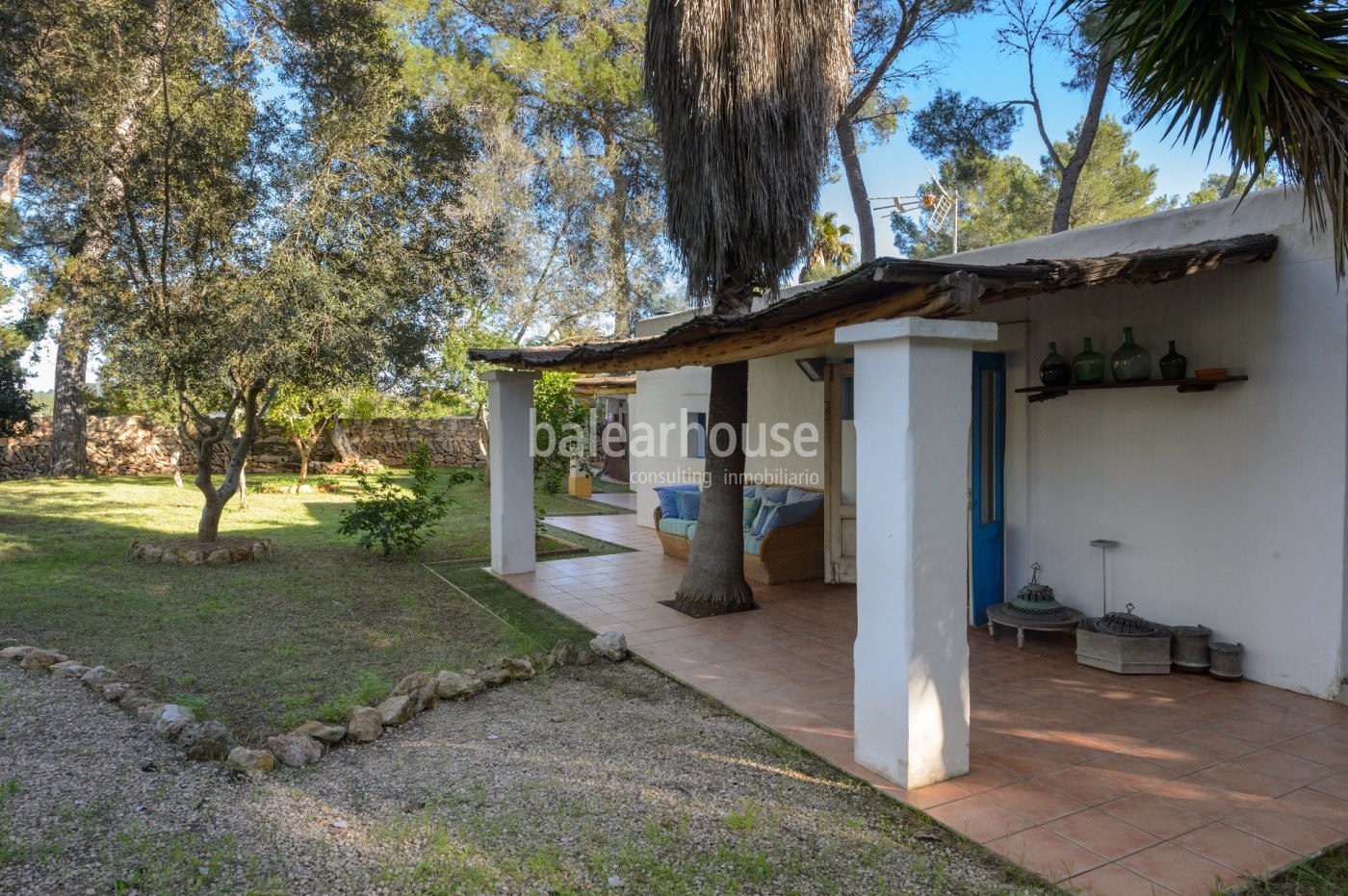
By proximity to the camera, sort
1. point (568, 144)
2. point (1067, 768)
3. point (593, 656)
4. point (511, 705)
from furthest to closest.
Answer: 1. point (568, 144)
2. point (593, 656)
3. point (511, 705)
4. point (1067, 768)

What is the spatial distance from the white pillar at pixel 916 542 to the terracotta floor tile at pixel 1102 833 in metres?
0.58

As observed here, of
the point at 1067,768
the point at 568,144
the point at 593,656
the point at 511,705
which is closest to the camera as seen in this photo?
the point at 1067,768

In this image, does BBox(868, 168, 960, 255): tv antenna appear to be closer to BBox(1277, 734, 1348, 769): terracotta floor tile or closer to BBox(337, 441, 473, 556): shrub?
BBox(337, 441, 473, 556): shrub

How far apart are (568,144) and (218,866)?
1921 cm

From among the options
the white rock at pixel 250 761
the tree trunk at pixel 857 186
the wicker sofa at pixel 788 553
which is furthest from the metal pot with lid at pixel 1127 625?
the tree trunk at pixel 857 186

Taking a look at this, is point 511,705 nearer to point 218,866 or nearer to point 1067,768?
point 218,866

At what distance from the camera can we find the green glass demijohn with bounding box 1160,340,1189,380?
18.1ft

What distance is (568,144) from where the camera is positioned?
1981 centimetres

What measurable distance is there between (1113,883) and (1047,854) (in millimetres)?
268

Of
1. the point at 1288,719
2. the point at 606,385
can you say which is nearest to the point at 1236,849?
the point at 1288,719

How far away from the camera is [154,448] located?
2075 centimetres

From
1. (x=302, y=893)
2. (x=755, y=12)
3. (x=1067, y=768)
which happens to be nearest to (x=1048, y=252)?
(x=755, y=12)

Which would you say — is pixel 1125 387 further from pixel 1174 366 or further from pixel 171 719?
pixel 171 719

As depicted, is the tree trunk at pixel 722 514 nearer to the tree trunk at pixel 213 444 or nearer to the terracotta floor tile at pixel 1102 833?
the terracotta floor tile at pixel 1102 833
